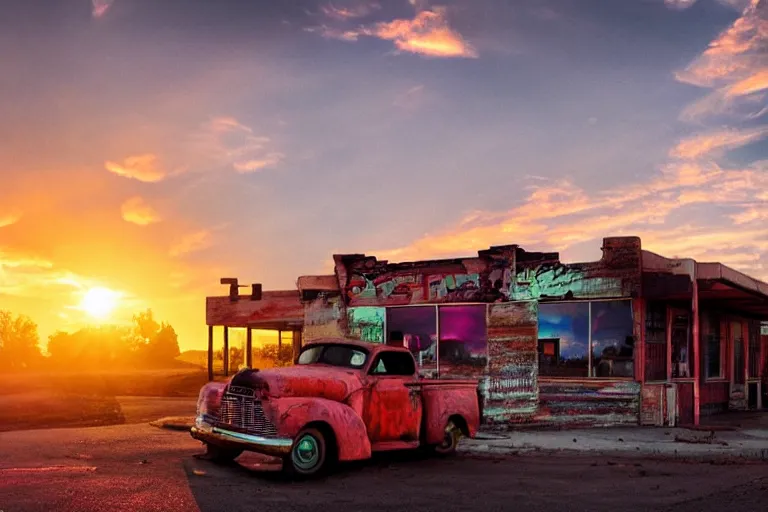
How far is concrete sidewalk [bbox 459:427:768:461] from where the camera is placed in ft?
44.9

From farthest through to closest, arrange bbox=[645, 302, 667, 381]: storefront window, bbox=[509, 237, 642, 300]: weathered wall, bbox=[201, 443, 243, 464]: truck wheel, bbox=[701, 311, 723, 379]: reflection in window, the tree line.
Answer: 1. the tree line
2. bbox=[701, 311, 723, 379]: reflection in window
3. bbox=[645, 302, 667, 381]: storefront window
4. bbox=[509, 237, 642, 300]: weathered wall
5. bbox=[201, 443, 243, 464]: truck wheel

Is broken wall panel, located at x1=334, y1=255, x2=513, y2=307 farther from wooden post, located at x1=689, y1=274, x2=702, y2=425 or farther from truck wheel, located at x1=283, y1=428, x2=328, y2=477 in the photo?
truck wheel, located at x1=283, y1=428, x2=328, y2=477

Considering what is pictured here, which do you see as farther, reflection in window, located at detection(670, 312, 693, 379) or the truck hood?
reflection in window, located at detection(670, 312, 693, 379)

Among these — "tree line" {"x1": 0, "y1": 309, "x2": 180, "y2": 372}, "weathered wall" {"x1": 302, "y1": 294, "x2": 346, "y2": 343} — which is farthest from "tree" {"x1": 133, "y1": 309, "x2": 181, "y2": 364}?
"weathered wall" {"x1": 302, "y1": 294, "x2": 346, "y2": 343}

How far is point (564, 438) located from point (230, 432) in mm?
7571

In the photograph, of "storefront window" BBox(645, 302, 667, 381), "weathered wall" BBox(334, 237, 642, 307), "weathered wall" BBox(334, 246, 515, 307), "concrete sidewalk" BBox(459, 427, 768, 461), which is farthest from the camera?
"weathered wall" BBox(334, 246, 515, 307)

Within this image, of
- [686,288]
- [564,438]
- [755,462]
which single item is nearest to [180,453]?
[564,438]

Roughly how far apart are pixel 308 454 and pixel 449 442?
349cm

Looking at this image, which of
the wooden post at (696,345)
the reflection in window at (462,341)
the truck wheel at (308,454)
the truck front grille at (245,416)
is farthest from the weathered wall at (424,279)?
the truck front grille at (245,416)

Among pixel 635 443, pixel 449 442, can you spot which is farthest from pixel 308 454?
pixel 635 443

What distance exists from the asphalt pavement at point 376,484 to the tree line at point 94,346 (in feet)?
243

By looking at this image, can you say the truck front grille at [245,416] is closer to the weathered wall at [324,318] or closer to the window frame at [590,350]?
the window frame at [590,350]

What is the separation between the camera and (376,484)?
10141 mm

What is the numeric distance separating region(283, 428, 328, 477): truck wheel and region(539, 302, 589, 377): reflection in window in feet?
28.7
